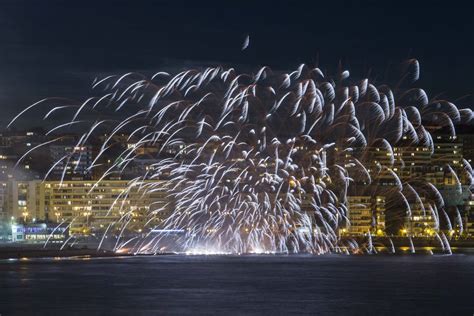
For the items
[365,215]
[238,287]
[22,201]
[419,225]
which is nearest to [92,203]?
[22,201]

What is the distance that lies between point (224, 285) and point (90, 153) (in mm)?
125235

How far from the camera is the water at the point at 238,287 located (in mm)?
44500

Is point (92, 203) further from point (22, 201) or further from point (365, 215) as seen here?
point (365, 215)

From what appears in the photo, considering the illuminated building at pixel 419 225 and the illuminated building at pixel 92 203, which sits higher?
the illuminated building at pixel 92 203

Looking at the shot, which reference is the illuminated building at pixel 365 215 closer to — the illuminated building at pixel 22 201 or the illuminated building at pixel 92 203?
the illuminated building at pixel 92 203

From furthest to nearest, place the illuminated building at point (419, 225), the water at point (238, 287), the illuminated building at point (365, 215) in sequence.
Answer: the illuminated building at point (419, 225)
the illuminated building at point (365, 215)
the water at point (238, 287)

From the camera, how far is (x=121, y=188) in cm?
13238

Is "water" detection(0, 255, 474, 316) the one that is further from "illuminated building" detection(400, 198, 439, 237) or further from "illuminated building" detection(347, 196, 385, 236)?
"illuminated building" detection(400, 198, 439, 237)

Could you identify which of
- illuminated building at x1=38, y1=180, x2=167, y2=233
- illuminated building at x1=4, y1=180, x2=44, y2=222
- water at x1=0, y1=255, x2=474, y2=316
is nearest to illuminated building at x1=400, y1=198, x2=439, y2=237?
illuminated building at x1=38, y1=180, x2=167, y2=233

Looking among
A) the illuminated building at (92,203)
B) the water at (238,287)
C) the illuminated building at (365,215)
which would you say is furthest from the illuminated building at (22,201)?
the water at (238,287)

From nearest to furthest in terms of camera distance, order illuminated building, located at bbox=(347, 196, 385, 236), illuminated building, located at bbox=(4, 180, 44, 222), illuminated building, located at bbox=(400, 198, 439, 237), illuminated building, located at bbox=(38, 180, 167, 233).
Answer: illuminated building, located at bbox=(347, 196, 385, 236) < illuminated building, located at bbox=(400, 198, 439, 237) < illuminated building, located at bbox=(38, 180, 167, 233) < illuminated building, located at bbox=(4, 180, 44, 222)

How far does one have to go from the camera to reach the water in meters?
44.5

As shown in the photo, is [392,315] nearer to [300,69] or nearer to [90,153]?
[300,69]

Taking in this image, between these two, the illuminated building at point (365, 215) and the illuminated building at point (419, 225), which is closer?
the illuminated building at point (365, 215)
